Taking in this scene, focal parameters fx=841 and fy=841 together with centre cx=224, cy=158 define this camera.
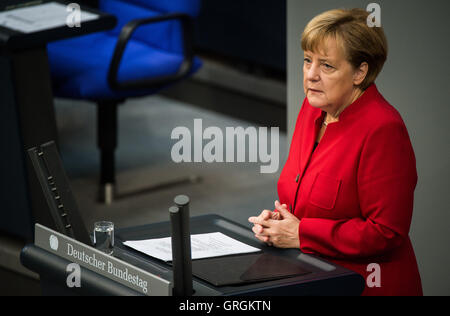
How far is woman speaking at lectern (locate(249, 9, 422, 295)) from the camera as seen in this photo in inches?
77.4

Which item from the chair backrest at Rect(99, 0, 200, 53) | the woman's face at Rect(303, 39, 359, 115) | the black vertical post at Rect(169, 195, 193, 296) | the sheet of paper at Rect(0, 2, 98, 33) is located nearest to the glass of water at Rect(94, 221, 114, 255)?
the black vertical post at Rect(169, 195, 193, 296)

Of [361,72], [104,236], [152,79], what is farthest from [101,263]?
[152,79]

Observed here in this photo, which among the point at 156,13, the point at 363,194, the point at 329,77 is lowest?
the point at 363,194

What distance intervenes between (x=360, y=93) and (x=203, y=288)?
0.67 meters

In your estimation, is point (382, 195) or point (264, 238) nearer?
point (382, 195)

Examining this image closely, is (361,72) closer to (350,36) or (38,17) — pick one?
(350,36)

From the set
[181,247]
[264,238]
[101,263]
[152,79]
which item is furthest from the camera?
A: [152,79]

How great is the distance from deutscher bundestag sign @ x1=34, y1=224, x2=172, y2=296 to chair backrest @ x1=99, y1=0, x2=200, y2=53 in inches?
104

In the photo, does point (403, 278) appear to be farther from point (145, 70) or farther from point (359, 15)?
point (145, 70)

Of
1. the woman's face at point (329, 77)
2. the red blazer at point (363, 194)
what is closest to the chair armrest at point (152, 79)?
the red blazer at point (363, 194)

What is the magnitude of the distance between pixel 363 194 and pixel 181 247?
53cm

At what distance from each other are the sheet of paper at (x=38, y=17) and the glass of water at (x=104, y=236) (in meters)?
1.68

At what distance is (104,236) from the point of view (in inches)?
77.5

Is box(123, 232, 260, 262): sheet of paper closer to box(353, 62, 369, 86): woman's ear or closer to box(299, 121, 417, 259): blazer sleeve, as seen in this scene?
box(299, 121, 417, 259): blazer sleeve
